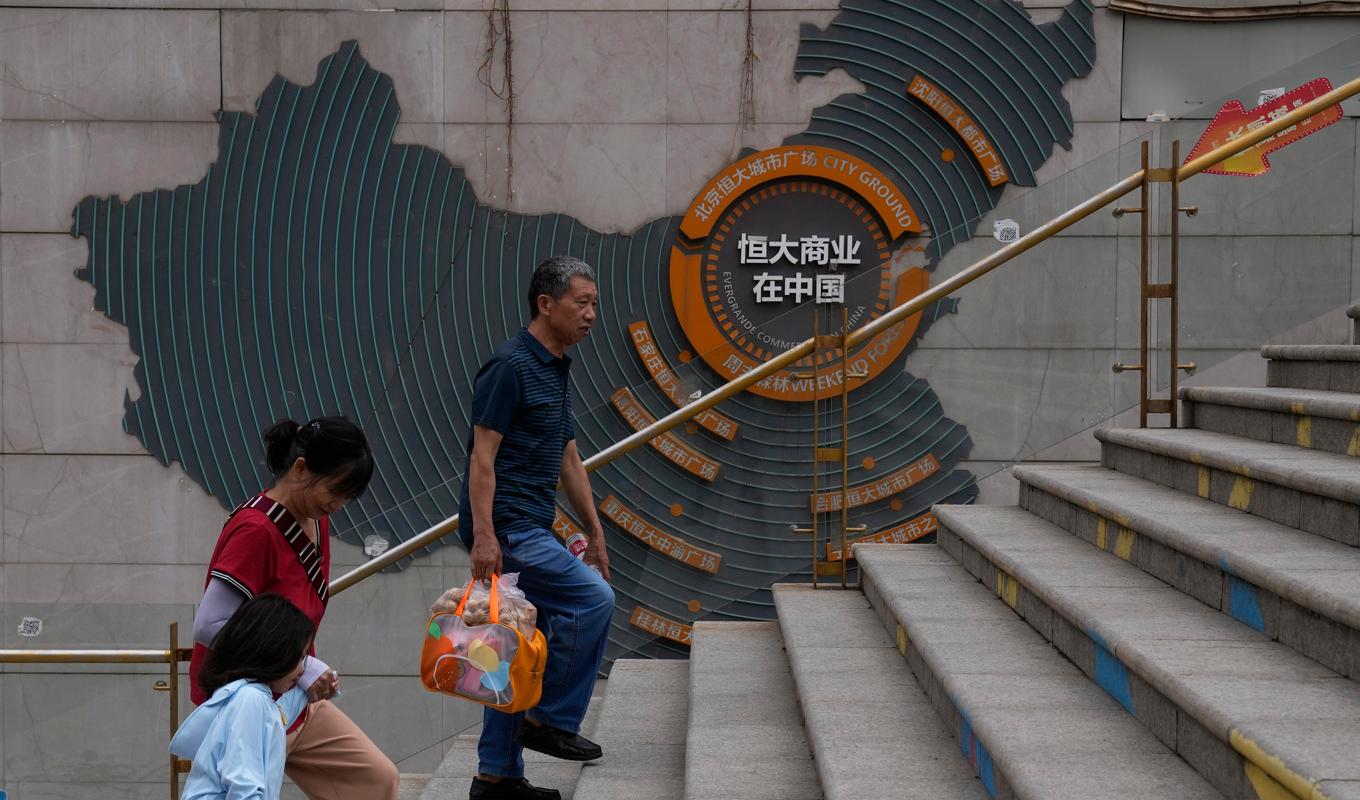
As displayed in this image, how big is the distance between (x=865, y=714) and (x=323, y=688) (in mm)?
1444

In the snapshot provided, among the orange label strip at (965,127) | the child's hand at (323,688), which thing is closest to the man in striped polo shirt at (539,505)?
the child's hand at (323,688)

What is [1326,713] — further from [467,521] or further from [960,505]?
[960,505]

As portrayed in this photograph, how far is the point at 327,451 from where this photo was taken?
281cm

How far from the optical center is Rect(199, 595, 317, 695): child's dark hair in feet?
8.14

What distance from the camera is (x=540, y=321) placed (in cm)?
378

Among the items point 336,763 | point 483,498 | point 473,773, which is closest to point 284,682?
point 336,763

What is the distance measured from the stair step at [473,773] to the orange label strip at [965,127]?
3.19m

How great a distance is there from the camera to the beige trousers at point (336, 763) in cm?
293

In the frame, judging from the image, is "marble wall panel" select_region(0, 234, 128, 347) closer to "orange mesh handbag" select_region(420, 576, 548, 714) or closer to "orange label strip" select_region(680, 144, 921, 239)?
"orange label strip" select_region(680, 144, 921, 239)

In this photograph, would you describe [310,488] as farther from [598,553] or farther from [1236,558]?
[1236,558]

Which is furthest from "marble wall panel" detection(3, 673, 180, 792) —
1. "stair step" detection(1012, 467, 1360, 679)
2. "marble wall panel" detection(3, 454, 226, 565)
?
"stair step" detection(1012, 467, 1360, 679)

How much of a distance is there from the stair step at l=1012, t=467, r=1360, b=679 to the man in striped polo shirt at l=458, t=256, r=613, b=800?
4.83 ft

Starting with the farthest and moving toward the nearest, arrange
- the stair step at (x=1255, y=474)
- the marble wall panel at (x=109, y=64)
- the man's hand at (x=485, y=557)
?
1. the marble wall panel at (x=109, y=64)
2. the man's hand at (x=485, y=557)
3. the stair step at (x=1255, y=474)

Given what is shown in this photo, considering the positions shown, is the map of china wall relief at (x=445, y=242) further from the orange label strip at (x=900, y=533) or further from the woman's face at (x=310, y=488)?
the woman's face at (x=310, y=488)
